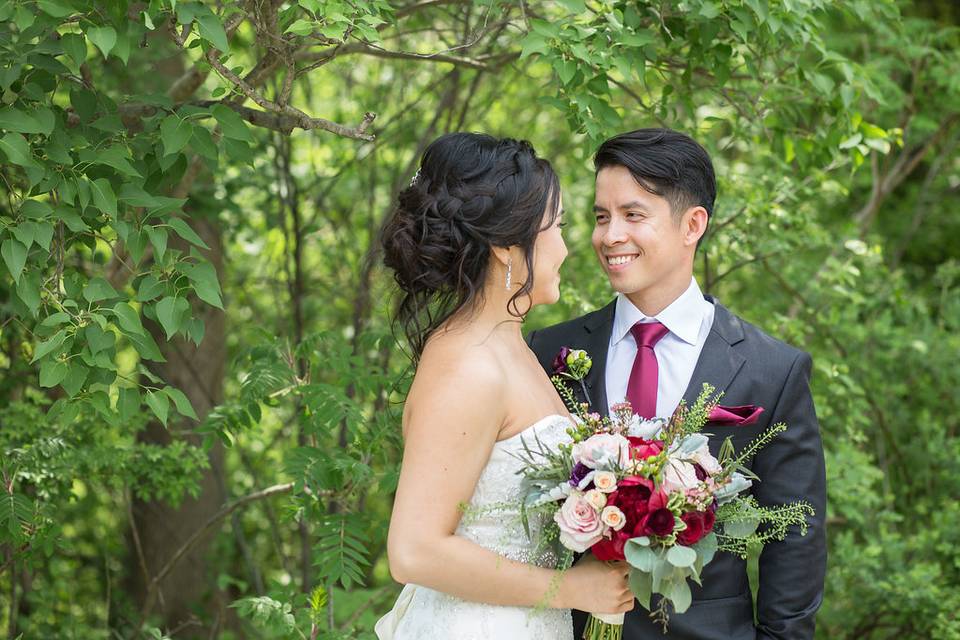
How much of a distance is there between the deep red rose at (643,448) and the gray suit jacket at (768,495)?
483 mm

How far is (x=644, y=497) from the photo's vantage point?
2258 mm

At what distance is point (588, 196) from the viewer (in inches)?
246

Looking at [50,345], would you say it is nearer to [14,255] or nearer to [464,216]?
[14,255]

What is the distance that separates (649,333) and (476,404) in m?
0.78

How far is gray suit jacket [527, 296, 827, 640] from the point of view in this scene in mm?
2752

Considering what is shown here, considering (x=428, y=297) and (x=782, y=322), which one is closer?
(x=428, y=297)

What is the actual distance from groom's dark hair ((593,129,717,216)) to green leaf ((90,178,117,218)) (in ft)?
4.42

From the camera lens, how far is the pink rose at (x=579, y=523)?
2242mm

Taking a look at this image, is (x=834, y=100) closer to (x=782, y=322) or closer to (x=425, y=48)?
(x=782, y=322)

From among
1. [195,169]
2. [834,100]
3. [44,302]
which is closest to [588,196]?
[834,100]

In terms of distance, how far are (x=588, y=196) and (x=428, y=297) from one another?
3.70 meters

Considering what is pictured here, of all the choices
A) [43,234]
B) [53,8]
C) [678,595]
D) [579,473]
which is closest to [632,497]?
[579,473]

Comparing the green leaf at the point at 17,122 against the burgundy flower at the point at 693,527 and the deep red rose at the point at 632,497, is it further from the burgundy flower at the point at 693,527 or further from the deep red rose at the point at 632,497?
the burgundy flower at the point at 693,527

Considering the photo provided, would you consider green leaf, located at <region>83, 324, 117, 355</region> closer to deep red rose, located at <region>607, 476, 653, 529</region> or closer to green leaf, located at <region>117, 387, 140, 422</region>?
green leaf, located at <region>117, 387, 140, 422</region>
